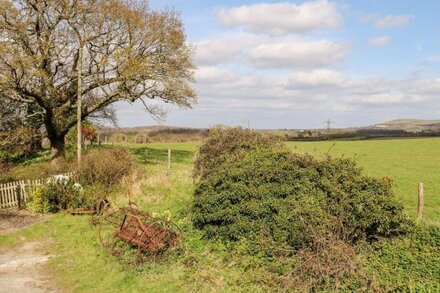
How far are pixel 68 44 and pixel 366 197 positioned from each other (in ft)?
76.3

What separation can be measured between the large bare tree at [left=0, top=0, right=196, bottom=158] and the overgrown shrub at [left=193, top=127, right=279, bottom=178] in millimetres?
10420

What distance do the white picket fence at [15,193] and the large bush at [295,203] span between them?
10037mm

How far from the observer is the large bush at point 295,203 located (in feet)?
31.9

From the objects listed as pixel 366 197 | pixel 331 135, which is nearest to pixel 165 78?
pixel 366 197

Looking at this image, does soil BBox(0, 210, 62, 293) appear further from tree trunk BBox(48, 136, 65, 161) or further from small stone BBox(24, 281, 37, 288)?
tree trunk BBox(48, 136, 65, 161)

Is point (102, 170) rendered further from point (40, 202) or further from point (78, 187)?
point (40, 202)

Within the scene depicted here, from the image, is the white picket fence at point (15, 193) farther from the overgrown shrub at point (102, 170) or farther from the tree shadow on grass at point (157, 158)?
the tree shadow on grass at point (157, 158)

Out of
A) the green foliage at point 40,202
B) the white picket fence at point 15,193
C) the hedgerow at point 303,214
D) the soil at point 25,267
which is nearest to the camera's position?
the hedgerow at point 303,214

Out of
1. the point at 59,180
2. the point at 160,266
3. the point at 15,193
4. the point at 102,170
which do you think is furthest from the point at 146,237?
the point at 15,193

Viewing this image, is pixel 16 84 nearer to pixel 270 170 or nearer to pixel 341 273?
pixel 270 170

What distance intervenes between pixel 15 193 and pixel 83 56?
41.0ft

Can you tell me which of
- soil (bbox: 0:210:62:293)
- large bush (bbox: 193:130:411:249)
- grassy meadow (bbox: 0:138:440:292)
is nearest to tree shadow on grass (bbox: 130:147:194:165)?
grassy meadow (bbox: 0:138:440:292)

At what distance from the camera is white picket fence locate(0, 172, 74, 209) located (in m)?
18.3

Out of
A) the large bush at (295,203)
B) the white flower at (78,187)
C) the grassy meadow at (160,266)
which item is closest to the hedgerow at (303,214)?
the large bush at (295,203)
